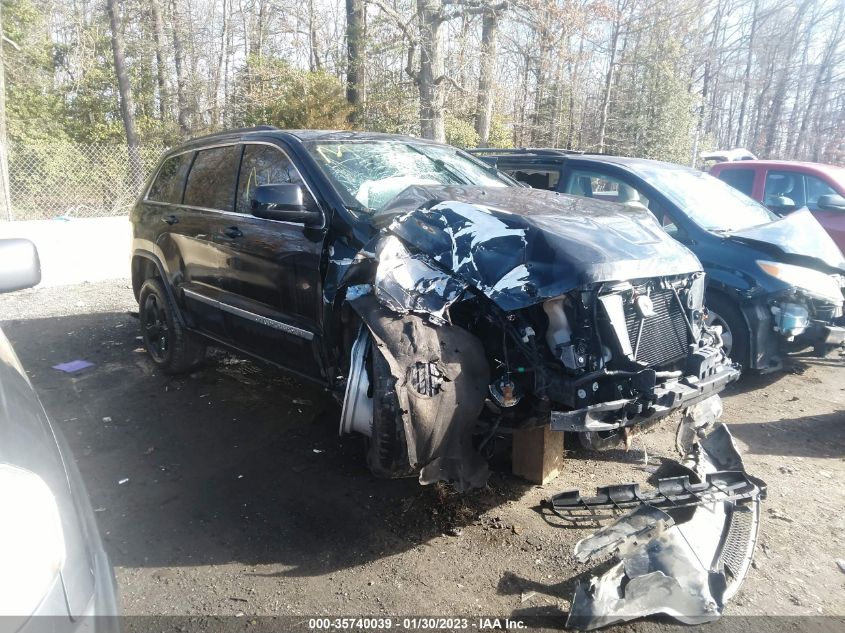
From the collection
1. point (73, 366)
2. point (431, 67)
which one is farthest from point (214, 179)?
point (431, 67)

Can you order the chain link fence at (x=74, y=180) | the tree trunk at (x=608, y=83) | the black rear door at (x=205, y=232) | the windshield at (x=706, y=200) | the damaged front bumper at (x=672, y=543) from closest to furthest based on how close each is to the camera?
the damaged front bumper at (x=672, y=543) < the black rear door at (x=205, y=232) < the windshield at (x=706, y=200) < the chain link fence at (x=74, y=180) < the tree trunk at (x=608, y=83)

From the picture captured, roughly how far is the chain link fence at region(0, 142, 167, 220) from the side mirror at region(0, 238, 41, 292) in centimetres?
1137

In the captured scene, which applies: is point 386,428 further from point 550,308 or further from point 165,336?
point 165,336

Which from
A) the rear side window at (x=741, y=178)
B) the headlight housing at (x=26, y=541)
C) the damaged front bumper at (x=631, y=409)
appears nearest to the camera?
the headlight housing at (x=26, y=541)

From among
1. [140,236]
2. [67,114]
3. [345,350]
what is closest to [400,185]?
[345,350]

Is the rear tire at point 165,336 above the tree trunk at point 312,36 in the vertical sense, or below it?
below

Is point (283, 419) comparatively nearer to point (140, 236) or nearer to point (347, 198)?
point (347, 198)

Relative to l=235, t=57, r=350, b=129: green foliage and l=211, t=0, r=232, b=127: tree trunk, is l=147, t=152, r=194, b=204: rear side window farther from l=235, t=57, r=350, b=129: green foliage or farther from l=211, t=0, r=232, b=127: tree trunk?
l=211, t=0, r=232, b=127: tree trunk

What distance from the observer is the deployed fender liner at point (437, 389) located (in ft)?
8.80

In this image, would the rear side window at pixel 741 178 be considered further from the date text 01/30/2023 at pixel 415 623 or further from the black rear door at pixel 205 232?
the date text 01/30/2023 at pixel 415 623

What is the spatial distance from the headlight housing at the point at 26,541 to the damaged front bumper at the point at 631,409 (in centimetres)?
200

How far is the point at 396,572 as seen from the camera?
2.86 metres

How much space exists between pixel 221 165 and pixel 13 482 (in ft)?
11.9

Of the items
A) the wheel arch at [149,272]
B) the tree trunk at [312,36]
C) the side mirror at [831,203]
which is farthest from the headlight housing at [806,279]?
the tree trunk at [312,36]
